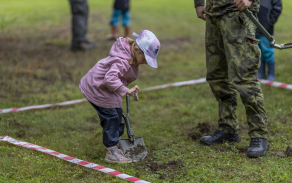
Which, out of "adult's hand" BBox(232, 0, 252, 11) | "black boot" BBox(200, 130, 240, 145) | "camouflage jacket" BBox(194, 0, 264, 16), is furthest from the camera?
"black boot" BBox(200, 130, 240, 145)

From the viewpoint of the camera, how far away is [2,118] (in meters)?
5.14

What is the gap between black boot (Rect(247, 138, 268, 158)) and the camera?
12.2 ft

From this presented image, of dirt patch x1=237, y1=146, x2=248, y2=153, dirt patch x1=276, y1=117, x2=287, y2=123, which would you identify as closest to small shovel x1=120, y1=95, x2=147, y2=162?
dirt patch x1=237, y1=146, x2=248, y2=153

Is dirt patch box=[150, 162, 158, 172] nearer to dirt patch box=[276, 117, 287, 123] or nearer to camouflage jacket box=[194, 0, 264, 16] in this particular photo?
camouflage jacket box=[194, 0, 264, 16]

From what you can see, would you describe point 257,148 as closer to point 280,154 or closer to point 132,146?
point 280,154

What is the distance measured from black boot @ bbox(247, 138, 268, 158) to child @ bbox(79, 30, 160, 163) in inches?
51.9

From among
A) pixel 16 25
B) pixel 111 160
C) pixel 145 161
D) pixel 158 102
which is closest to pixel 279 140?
pixel 145 161

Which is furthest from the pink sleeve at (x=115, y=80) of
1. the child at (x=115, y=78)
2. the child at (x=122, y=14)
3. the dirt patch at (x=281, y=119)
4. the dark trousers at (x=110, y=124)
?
A: the child at (x=122, y=14)

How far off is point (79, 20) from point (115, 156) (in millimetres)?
6497

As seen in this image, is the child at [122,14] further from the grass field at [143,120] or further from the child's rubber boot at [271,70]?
the child's rubber boot at [271,70]

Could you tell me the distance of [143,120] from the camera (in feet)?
17.4

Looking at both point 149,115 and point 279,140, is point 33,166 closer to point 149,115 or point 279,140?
point 149,115

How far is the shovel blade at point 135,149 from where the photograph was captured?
155 inches

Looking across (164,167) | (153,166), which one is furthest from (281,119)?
(153,166)
